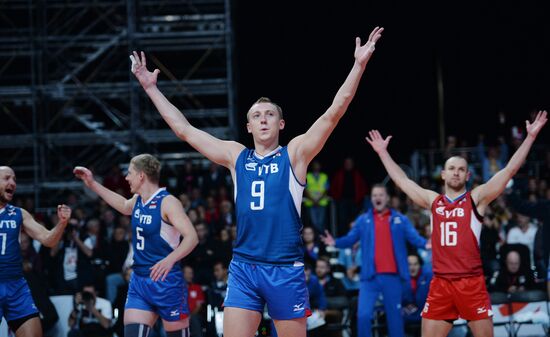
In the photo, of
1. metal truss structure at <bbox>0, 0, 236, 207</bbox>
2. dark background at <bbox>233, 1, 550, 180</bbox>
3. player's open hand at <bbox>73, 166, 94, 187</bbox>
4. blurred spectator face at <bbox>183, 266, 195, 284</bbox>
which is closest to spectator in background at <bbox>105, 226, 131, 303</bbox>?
blurred spectator face at <bbox>183, 266, 195, 284</bbox>

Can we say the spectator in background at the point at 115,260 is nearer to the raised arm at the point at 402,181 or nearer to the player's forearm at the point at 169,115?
the raised arm at the point at 402,181

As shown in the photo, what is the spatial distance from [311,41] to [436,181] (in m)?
6.40

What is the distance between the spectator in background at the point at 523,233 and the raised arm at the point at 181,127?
9647 millimetres

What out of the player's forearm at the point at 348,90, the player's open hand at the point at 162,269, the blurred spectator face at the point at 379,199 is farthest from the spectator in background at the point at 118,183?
the player's forearm at the point at 348,90

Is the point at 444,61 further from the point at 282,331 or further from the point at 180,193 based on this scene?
the point at 282,331

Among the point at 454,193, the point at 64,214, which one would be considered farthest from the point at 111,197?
the point at 454,193

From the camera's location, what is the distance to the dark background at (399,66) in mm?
23656

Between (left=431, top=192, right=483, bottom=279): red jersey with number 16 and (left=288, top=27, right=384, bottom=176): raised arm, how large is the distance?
8.39 ft

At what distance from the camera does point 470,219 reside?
8.48 m

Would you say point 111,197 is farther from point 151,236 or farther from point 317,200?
point 317,200

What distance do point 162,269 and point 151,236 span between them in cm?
69

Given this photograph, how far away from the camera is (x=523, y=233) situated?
49.8 feet

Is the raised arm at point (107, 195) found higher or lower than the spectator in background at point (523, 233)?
higher

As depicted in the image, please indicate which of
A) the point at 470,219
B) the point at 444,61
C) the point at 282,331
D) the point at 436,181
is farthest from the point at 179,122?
the point at 444,61
